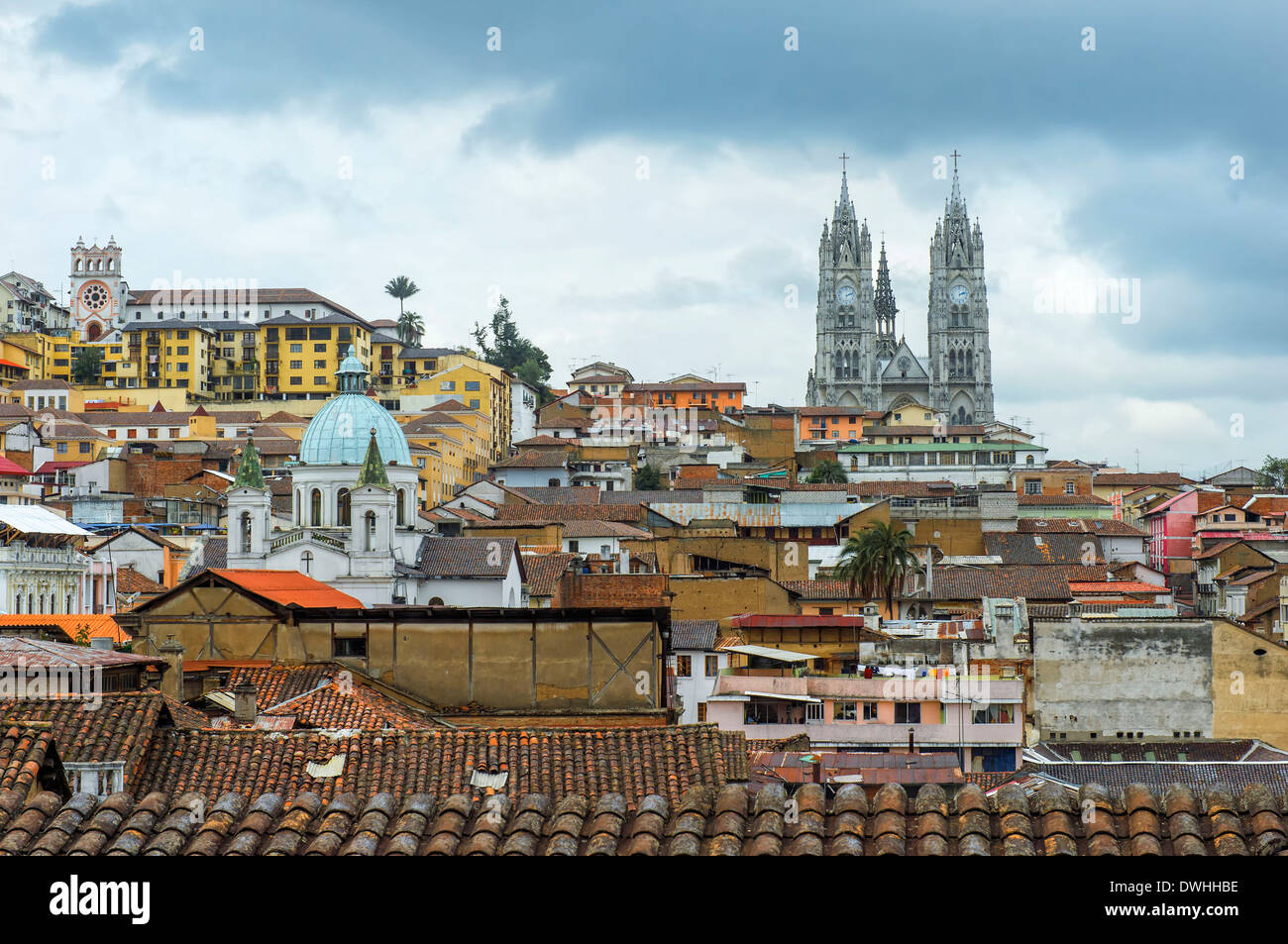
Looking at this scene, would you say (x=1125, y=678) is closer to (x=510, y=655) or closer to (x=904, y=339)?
(x=510, y=655)

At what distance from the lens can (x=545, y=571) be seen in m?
64.9

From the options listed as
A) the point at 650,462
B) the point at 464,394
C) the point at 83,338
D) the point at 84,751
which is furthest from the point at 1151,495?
the point at 84,751

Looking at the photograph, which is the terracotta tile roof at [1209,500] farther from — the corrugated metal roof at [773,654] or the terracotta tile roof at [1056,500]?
the corrugated metal roof at [773,654]

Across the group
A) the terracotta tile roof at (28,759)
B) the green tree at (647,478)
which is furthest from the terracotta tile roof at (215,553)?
the terracotta tile roof at (28,759)

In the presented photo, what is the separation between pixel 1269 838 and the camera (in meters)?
9.84

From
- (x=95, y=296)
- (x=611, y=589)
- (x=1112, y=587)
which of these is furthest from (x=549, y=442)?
(x=611, y=589)

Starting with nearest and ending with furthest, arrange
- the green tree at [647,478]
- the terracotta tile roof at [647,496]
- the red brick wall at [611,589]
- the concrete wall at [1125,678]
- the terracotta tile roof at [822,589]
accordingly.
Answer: the concrete wall at [1125,678] → the red brick wall at [611,589] → the terracotta tile roof at [822,589] → the terracotta tile roof at [647,496] → the green tree at [647,478]

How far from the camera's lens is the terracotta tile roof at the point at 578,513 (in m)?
84.2

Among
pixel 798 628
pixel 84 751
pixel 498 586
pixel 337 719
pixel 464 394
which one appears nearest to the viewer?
pixel 84 751

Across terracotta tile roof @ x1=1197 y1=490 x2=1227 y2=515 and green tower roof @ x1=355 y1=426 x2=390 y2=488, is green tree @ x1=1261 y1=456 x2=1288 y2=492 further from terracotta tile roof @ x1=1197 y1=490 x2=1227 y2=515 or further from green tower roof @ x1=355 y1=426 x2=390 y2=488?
green tower roof @ x1=355 y1=426 x2=390 y2=488

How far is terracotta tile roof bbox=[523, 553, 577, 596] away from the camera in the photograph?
6291cm

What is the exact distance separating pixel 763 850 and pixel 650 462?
10760 centimetres

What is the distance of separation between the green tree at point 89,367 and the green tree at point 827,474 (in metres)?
58.7
